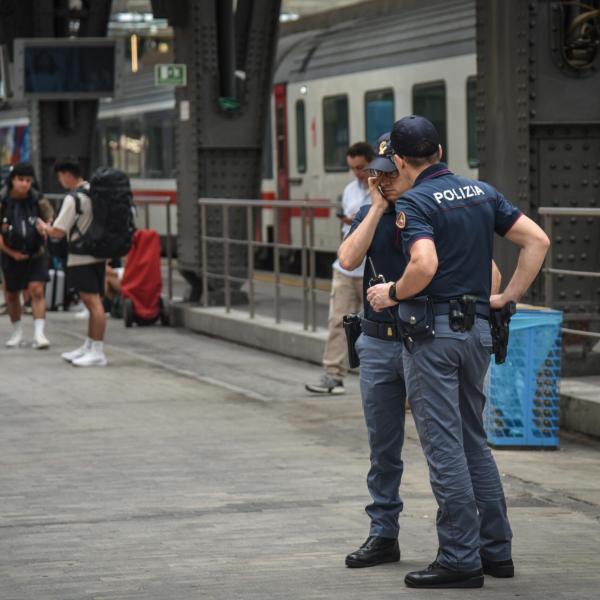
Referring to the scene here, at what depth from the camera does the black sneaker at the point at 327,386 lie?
11.8 m

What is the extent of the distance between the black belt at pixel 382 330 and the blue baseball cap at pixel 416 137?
695mm

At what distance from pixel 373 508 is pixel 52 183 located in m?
15.6

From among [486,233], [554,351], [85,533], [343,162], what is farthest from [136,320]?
[486,233]

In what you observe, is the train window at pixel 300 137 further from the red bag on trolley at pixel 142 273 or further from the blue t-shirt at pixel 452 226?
the blue t-shirt at pixel 452 226

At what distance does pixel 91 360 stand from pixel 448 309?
7792mm

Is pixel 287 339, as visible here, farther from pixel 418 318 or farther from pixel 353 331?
pixel 418 318

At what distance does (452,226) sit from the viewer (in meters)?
6.06

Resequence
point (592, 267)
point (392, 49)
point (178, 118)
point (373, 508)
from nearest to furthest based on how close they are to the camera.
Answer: point (373, 508)
point (592, 267)
point (178, 118)
point (392, 49)

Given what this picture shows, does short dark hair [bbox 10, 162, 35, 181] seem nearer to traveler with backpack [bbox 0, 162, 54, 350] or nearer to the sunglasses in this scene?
traveler with backpack [bbox 0, 162, 54, 350]

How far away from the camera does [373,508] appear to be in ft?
21.7

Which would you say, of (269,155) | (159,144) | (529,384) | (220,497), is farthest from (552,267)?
(159,144)

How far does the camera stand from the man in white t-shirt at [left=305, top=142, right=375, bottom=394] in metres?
11.0

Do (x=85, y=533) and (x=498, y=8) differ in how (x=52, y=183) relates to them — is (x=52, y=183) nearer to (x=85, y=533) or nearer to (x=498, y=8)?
(x=498, y=8)

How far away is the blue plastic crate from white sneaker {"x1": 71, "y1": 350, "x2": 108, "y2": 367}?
16.0ft
